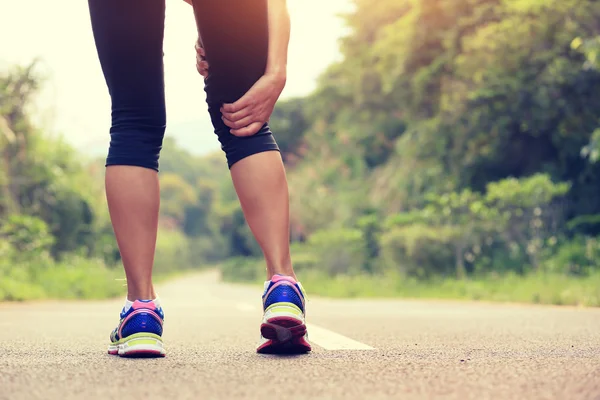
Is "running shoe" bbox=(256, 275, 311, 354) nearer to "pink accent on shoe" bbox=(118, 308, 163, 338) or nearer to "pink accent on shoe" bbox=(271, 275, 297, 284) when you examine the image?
"pink accent on shoe" bbox=(271, 275, 297, 284)

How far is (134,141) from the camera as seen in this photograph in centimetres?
254

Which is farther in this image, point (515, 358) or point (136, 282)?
point (136, 282)

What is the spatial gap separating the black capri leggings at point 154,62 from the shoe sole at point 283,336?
524mm

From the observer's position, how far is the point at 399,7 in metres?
20.7

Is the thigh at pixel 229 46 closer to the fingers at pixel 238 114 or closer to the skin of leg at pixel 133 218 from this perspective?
the fingers at pixel 238 114

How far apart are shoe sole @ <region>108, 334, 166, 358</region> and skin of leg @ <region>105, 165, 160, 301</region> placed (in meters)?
0.17

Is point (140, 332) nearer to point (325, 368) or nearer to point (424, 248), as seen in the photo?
point (325, 368)

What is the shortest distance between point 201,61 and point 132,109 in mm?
261

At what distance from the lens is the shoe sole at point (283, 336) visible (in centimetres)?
229

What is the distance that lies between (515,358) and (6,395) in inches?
50.2

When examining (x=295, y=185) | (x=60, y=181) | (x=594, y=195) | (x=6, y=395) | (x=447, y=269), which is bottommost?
(x=6, y=395)

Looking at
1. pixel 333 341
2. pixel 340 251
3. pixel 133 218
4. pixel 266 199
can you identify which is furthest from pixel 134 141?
pixel 340 251

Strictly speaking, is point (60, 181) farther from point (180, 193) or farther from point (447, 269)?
point (180, 193)

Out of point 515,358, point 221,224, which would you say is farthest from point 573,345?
point 221,224
